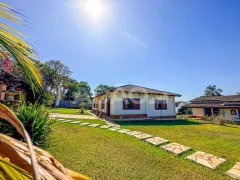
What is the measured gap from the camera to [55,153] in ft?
12.2

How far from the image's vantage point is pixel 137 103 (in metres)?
14.1

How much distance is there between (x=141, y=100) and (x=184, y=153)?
33.5ft

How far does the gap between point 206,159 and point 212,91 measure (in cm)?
5323

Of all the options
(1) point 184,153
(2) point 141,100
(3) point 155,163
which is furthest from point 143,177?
(2) point 141,100

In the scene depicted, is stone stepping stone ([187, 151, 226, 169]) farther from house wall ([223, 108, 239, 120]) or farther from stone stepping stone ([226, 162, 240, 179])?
house wall ([223, 108, 239, 120])

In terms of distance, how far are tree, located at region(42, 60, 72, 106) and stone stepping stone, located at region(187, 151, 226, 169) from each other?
33886 mm

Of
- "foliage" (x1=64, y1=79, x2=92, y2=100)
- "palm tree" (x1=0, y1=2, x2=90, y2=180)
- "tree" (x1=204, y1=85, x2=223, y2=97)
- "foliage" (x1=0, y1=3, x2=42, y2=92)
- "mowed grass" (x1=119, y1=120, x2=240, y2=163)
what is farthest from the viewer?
"tree" (x1=204, y1=85, x2=223, y2=97)

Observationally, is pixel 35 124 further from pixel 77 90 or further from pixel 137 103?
pixel 77 90

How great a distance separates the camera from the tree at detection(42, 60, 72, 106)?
33.0m

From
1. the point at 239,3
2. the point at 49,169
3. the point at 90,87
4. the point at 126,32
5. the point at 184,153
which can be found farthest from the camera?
the point at 90,87

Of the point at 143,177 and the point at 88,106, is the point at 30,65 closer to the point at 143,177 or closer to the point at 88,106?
the point at 143,177

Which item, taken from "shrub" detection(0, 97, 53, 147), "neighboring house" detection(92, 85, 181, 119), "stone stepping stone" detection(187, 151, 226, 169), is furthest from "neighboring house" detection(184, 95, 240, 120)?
"shrub" detection(0, 97, 53, 147)

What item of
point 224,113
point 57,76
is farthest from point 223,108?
point 57,76

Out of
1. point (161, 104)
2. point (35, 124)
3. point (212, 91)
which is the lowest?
point (35, 124)
